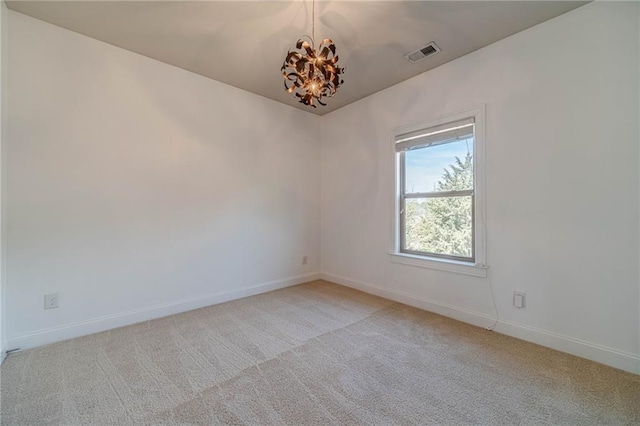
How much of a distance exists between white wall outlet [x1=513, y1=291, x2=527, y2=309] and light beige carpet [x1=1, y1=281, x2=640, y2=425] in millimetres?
316

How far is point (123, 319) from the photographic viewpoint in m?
2.61

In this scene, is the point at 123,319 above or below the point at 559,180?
below

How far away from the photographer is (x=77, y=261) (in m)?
2.41

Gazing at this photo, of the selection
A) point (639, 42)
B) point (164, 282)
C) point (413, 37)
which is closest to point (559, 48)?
point (639, 42)

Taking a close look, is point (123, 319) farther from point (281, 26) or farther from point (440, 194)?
point (440, 194)

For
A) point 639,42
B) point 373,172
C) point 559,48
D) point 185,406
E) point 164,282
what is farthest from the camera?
point 373,172

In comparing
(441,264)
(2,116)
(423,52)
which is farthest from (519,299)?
(2,116)

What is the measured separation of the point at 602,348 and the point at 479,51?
9.09 ft

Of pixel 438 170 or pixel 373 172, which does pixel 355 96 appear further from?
pixel 438 170

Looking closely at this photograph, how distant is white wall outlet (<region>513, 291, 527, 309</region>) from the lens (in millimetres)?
2353

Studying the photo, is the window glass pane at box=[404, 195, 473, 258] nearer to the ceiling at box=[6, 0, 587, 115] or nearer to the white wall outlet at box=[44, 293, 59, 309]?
the ceiling at box=[6, 0, 587, 115]

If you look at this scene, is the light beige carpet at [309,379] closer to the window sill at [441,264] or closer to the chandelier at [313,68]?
the window sill at [441,264]

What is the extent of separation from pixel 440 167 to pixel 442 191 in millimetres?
282

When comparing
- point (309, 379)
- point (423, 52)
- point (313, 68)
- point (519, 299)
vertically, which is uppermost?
point (423, 52)
